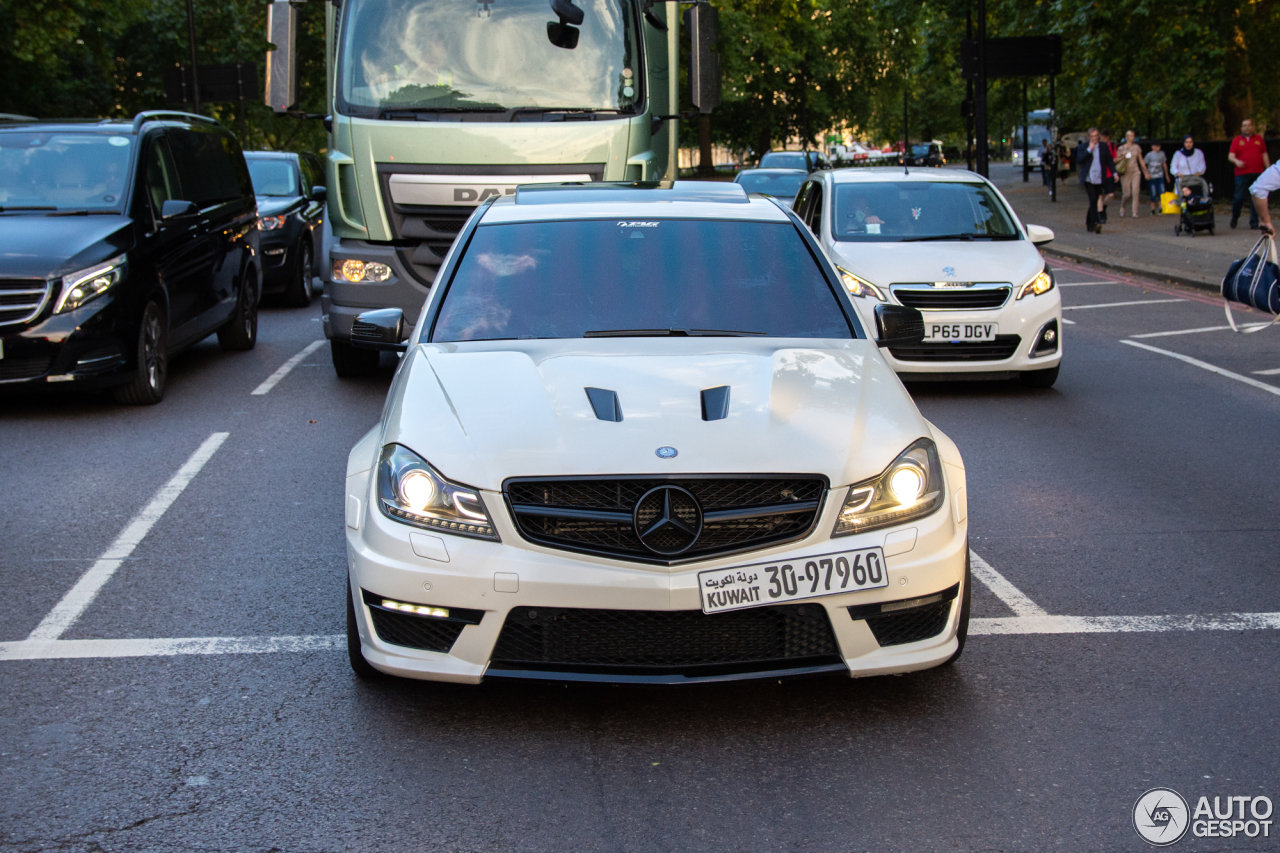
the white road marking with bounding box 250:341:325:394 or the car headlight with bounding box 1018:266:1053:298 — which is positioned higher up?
the car headlight with bounding box 1018:266:1053:298

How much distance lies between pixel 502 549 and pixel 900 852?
1388mm

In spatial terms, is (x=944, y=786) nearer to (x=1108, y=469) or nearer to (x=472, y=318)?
(x=472, y=318)

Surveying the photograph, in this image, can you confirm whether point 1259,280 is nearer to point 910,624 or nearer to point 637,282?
point 637,282

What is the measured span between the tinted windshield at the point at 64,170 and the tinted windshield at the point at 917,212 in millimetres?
5796

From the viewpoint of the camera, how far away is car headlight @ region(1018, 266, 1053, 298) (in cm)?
1065

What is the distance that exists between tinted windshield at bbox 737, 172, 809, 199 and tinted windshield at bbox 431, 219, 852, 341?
19.6 meters

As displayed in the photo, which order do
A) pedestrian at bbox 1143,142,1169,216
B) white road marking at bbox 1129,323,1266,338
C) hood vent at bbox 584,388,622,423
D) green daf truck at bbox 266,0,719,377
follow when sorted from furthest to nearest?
pedestrian at bbox 1143,142,1169,216
white road marking at bbox 1129,323,1266,338
green daf truck at bbox 266,0,719,377
hood vent at bbox 584,388,622,423

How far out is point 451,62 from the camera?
1066 centimetres

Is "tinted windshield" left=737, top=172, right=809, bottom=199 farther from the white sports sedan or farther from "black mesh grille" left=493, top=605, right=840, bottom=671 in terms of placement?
"black mesh grille" left=493, top=605, right=840, bottom=671

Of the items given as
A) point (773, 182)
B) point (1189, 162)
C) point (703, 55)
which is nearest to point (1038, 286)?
point (703, 55)

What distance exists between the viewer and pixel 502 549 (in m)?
4.07

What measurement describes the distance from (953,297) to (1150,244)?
50.2 ft

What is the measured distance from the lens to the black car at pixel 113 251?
9.68m

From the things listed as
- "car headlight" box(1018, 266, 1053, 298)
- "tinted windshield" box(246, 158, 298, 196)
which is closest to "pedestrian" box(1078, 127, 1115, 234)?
"tinted windshield" box(246, 158, 298, 196)
